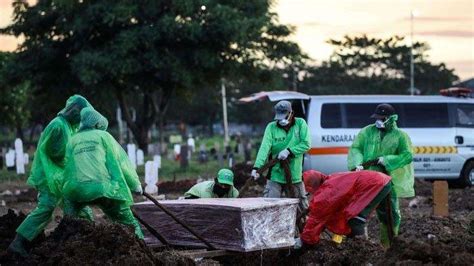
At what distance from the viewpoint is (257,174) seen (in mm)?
11578

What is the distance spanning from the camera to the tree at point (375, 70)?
6981 centimetres

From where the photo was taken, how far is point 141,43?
34.9 metres

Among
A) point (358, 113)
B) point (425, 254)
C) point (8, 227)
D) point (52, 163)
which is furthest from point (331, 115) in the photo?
point (425, 254)

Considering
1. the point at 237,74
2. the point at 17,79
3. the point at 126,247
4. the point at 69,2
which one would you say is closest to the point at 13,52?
the point at 17,79

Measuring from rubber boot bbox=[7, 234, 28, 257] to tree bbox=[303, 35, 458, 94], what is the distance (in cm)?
5976

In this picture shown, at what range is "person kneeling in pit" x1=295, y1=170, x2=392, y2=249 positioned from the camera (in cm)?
996

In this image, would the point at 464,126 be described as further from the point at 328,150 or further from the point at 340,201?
the point at 340,201

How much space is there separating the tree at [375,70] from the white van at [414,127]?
4543 centimetres

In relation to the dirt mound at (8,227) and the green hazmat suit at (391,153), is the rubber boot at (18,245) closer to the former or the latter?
the dirt mound at (8,227)

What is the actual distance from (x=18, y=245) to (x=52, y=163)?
0.97 m

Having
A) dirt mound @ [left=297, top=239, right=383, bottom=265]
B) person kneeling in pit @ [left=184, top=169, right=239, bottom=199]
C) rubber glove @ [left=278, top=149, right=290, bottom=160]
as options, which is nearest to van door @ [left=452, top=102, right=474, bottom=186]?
rubber glove @ [left=278, top=149, right=290, bottom=160]

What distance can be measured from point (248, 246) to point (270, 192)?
99.8 inches

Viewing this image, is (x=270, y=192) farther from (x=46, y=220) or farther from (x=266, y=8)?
(x=266, y=8)

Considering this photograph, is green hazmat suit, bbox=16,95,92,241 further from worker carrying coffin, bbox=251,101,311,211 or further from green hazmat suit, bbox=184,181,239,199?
worker carrying coffin, bbox=251,101,311,211
